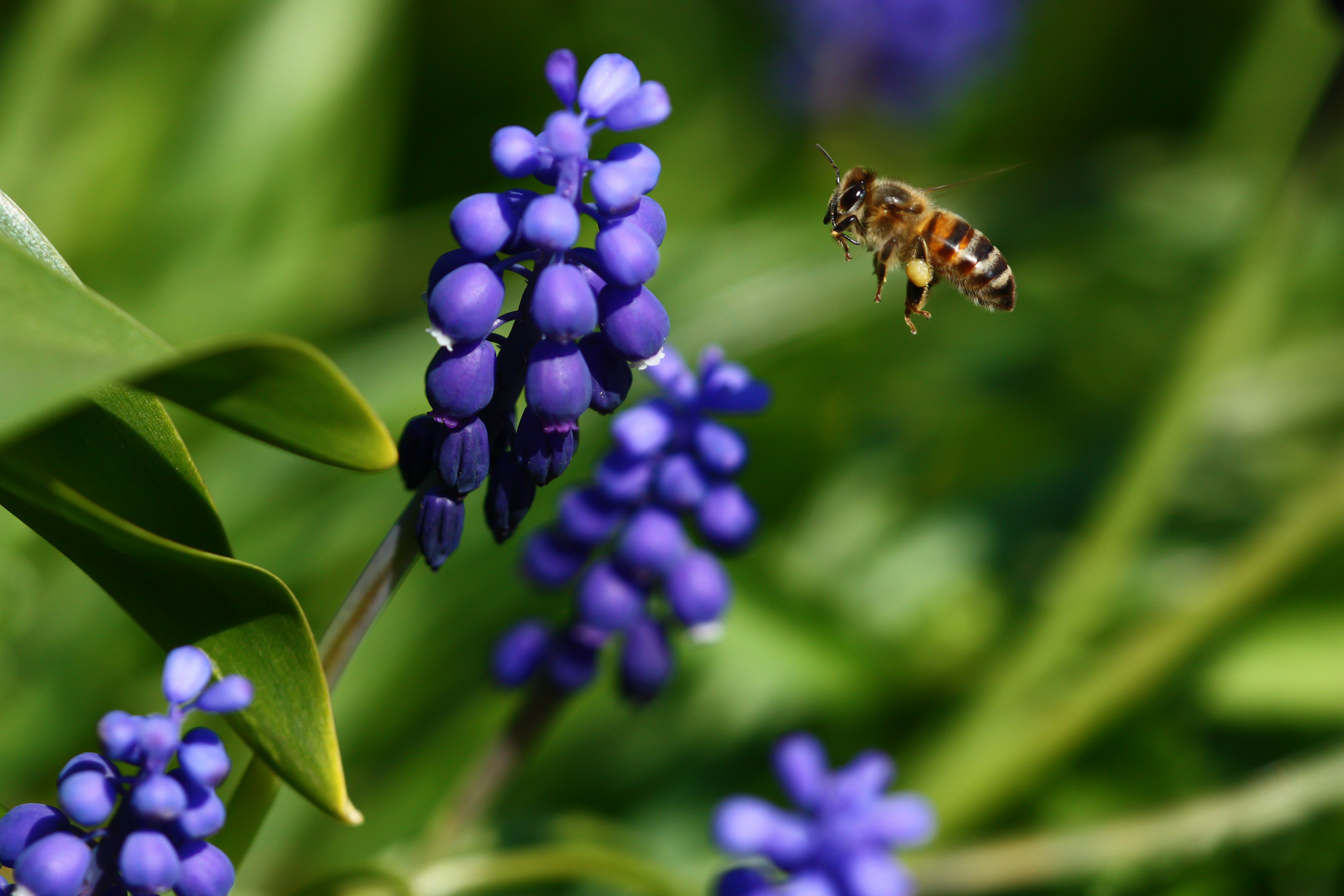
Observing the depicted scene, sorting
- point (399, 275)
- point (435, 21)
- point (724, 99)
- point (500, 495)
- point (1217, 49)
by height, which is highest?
point (1217, 49)

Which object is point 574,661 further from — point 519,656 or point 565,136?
point 565,136

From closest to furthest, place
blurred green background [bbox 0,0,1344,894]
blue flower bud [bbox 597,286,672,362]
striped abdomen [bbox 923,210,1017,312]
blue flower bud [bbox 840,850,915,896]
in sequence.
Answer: blue flower bud [bbox 597,286,672,362]
blue flower bud [bbox 840,850,915,896]
striped abdomen [bbox 923,210,1017,312]
blurred green background [bbox 0,0,1344,894]

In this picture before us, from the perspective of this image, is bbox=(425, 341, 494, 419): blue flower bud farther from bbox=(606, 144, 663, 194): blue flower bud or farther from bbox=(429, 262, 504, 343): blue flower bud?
bbox=(606, 144, 663, 194): blue flower bud

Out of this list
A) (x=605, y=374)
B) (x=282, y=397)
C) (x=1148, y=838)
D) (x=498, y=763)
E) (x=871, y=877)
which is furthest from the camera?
(x=1148, y=838)

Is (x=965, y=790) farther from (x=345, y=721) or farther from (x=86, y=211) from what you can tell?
(x=86, y=211)

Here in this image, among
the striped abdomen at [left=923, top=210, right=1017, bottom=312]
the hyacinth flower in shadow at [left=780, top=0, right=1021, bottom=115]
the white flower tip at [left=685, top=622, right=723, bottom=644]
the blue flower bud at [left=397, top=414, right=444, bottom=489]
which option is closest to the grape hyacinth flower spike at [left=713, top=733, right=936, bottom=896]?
the white flower tip at [left=685, top=622, right=723, bottom=644]

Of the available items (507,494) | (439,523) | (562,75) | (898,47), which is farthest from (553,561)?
(898,47)

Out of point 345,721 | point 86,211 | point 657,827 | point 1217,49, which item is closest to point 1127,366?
point 1217,49
